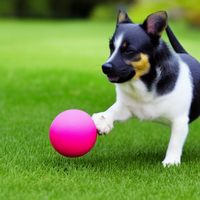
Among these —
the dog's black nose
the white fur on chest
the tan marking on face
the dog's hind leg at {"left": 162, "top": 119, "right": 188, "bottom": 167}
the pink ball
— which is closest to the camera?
the dog's black nose

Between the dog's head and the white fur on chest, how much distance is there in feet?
0.59

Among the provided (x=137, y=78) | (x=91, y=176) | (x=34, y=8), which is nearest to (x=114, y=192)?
(x=91, y=176)

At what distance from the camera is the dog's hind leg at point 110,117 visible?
153 inches

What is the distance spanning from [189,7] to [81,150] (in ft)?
96.0

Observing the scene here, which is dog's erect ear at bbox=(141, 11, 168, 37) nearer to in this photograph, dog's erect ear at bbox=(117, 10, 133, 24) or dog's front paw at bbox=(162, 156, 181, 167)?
dog's erect ear at bbox=(117, 10, 133, 24)

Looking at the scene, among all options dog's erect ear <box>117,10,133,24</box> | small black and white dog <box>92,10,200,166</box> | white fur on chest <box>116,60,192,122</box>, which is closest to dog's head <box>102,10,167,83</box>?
small black and white dog <box>92,10,200,166</box>

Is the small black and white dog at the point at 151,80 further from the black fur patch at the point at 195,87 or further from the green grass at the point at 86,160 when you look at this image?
the green grass at the point at 86,160

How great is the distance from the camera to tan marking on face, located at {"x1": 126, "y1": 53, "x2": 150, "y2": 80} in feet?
11.9

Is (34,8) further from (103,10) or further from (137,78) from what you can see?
(137,78)

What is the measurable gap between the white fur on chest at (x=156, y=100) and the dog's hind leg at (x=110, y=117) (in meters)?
0.06

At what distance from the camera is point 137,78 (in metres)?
3.73

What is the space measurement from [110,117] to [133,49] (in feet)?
2.59

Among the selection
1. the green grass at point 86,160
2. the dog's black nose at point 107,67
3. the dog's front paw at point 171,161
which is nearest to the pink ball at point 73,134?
the green grass at point 86,160

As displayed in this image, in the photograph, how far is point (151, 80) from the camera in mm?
3783
